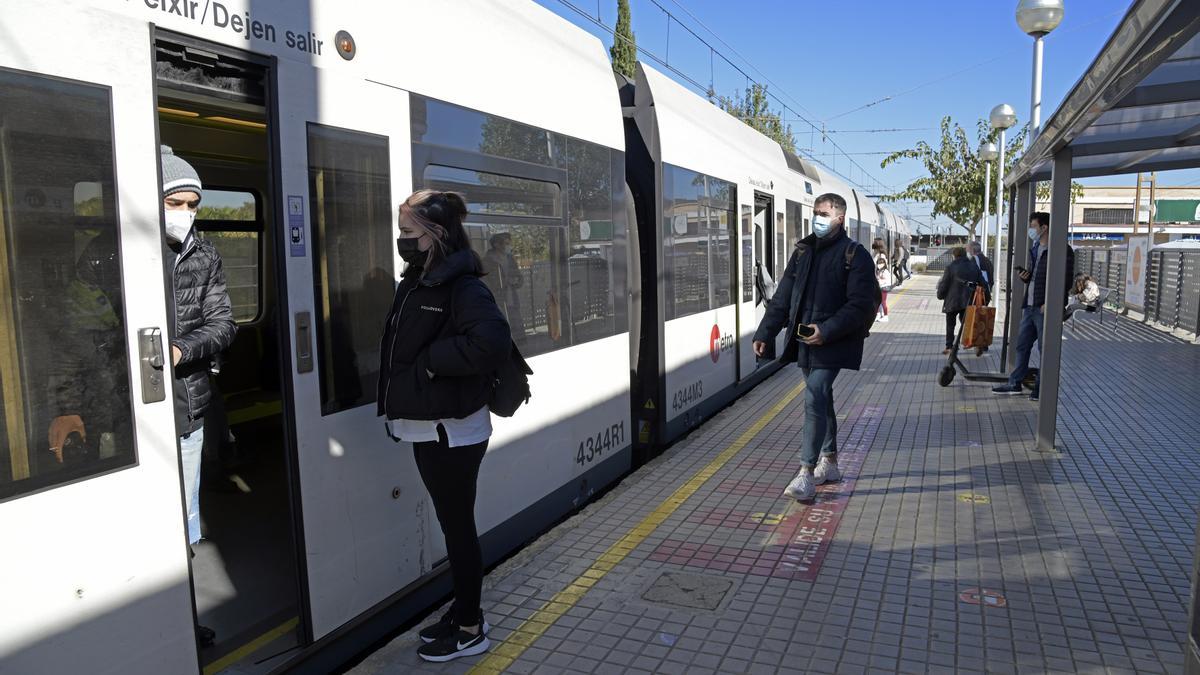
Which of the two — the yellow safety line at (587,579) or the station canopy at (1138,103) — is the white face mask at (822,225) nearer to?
the station canopy at (1138,103)

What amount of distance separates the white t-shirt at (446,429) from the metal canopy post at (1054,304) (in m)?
5.21

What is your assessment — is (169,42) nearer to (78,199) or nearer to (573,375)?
(78,199)

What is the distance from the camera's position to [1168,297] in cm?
1605

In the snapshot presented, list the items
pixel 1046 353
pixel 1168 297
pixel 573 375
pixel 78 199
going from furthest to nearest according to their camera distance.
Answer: pixel 1168 297, pixel 1046 353, pixel 573 375, pixel 78 199

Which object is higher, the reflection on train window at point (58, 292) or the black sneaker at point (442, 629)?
the reflection on train window at point (58, 292)

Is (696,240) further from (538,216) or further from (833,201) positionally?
(538,216)

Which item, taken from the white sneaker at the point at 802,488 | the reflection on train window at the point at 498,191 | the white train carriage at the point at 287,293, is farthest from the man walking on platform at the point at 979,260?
the reflection on train window at the point at 498,191

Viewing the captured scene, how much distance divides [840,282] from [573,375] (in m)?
1.80

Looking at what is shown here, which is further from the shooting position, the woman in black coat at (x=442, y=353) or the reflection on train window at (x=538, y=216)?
the reflection on train window at (x=538, y=216)

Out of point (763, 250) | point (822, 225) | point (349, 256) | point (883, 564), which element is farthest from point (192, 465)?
point (763, 250)

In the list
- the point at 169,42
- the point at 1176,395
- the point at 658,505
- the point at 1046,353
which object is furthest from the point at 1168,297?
the point at 169,42

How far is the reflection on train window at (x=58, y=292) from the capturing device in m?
2.16

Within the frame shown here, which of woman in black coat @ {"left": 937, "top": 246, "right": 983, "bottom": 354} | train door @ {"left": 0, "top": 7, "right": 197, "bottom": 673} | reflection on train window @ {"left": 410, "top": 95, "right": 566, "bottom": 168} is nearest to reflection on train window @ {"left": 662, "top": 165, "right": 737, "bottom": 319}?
reflection on train window @ {"left": 410, "top": 95, "right": 566, "bottom": 168}

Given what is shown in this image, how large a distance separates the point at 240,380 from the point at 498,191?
3.75m
